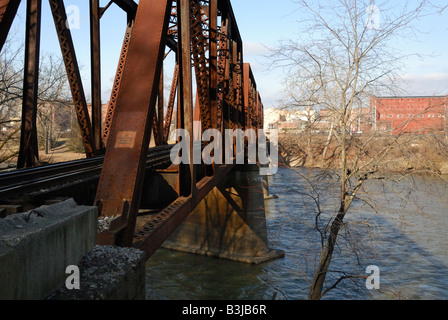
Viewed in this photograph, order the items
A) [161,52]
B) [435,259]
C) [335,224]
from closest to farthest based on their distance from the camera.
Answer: [161,52], [335,224], [435,259]

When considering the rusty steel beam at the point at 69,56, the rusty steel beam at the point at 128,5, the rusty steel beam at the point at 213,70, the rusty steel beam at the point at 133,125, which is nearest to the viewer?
the rusty steel beam at the point at 133,125

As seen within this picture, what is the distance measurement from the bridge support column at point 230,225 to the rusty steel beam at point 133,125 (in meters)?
12.6

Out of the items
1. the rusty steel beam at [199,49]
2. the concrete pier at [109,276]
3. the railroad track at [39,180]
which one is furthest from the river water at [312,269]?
the concrete pier at [109,276]

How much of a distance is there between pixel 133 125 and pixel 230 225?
43.7 ft

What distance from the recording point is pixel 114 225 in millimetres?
3316

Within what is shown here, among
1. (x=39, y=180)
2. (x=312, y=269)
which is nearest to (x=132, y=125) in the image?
(x=39, y=180)

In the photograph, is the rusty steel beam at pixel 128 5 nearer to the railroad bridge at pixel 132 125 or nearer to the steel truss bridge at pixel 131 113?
the railroad bridge at pixel 132 125

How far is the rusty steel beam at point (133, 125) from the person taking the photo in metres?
3.63

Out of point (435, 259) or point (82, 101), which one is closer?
point (82, 101)

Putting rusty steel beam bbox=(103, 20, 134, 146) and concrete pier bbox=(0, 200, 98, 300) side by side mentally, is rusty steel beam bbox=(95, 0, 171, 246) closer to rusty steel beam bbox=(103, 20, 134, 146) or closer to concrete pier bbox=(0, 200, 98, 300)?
concrete pier bbox=(0, 200, 98, 300)

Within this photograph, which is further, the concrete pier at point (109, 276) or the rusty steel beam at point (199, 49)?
the rusty steel beam at point (199, 49)

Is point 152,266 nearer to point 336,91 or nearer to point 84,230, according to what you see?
point 336,91

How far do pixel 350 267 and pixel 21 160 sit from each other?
454 inches

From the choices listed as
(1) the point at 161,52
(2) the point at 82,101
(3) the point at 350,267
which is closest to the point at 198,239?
(3) the point at 350,267
